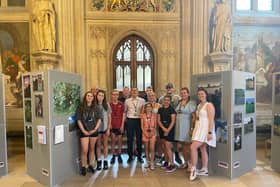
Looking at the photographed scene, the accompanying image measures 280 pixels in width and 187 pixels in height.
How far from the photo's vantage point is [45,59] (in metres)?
7.59

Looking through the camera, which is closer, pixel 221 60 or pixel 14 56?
pixel 221 60

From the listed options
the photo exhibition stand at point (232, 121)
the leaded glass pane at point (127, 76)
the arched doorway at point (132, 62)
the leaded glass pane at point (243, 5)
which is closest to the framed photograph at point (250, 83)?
the photo exhibition stand at point (232, 121)

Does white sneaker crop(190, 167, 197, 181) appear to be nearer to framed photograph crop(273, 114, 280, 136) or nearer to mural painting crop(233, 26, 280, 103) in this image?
framed photograph crop(273, 114, 280, 136)

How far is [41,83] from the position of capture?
4.14 metres

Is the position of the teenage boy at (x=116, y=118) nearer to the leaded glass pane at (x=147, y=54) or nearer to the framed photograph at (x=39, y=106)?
the framed photograph at (x=39, y=106)

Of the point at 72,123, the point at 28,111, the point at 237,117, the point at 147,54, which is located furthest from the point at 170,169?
the point at 147,54

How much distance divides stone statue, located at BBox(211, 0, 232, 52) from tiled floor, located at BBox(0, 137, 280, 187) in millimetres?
4006

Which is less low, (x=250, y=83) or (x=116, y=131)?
(x=250, y=83)

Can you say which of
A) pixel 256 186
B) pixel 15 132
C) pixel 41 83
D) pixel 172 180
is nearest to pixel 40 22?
pixel 15 132

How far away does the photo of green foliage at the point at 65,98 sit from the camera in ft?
13.7

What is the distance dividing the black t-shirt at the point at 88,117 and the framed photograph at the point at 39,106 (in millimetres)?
651

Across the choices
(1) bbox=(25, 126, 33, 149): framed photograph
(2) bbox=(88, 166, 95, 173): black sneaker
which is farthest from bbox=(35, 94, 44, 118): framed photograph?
(2) bbox=(88, 166, 95, 173): black sneaker

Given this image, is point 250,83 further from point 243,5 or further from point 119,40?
point 243,5

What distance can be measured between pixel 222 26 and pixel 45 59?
17.3 ft
